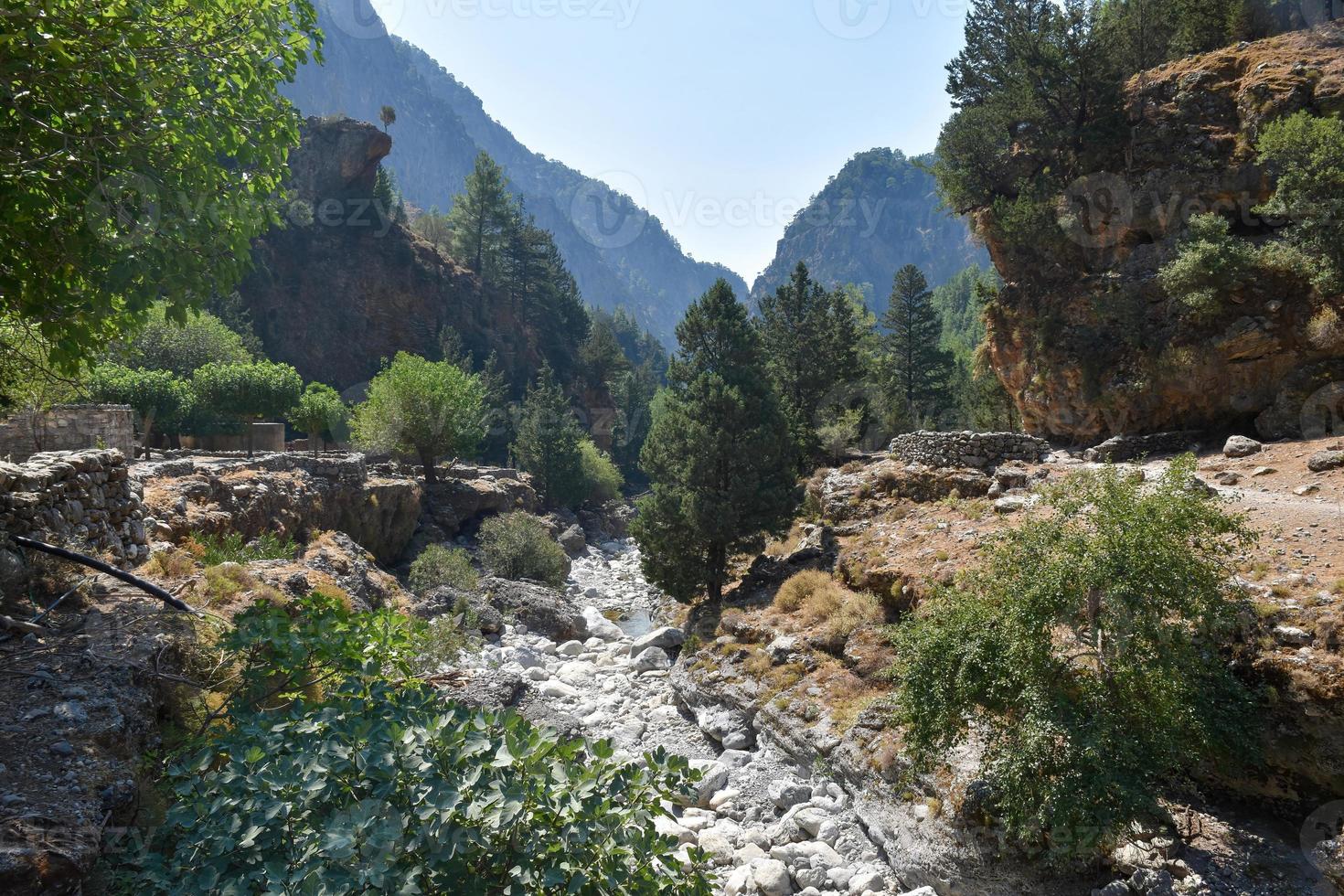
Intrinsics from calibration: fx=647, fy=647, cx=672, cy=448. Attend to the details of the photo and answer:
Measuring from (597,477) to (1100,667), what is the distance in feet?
162

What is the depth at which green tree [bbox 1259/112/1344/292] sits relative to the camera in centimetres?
1548

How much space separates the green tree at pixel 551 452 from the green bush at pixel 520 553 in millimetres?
19146

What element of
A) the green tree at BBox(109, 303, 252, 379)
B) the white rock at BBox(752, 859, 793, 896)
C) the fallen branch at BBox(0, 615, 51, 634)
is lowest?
the white rock at BBox(752, 859, 793, 896)

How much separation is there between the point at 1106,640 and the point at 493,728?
6.95 m

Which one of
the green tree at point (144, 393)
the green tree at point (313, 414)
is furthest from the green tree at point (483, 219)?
the green tree at point (144, 393)

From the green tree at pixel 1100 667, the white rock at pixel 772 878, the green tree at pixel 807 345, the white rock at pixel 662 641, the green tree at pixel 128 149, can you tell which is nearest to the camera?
the green tree at pixel 128 149

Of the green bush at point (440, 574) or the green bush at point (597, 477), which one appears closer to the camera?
the green bush at point (440, 574)

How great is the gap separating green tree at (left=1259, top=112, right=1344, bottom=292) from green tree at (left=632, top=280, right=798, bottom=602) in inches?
542

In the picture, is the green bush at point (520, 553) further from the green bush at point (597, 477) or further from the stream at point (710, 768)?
the green bush at point (597, 477)

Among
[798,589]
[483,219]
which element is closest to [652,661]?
[798,589]

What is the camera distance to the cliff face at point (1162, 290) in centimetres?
1725

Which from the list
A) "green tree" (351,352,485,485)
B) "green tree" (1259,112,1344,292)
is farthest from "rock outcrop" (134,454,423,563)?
"green tree" (1259,112,1344,292)

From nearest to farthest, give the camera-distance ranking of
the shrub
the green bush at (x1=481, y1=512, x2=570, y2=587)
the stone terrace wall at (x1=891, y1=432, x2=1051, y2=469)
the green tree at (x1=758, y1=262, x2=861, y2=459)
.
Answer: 1. the shrub
2. the stone terrace wall at (x1=891, y1=432, x2=1051, y2=469)
3. the green bush at (x1=481, y1=512, x2=570, y2=587)
4. the green tree at (x1=758, y1=262, x2=861, y2=459)

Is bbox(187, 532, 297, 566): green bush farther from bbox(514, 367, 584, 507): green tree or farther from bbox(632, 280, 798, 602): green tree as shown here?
bbox(514, 367, 584, 507): green tree
